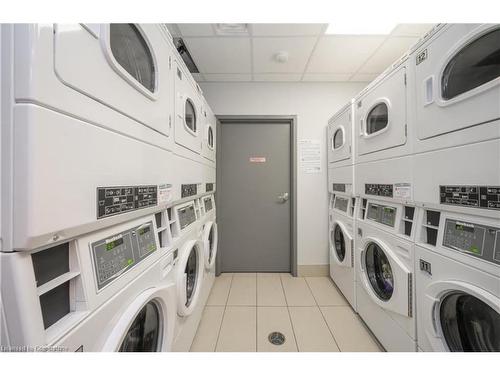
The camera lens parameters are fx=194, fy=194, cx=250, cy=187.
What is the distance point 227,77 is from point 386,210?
2174mm

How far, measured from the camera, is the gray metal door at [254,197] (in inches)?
102

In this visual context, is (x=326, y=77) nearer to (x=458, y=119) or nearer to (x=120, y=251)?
(x=458, y=119)

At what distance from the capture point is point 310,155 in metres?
2.47

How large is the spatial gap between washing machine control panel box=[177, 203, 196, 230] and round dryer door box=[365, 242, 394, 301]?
1.35 meters

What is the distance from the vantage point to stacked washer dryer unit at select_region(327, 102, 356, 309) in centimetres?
179

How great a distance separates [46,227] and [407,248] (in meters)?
1.55

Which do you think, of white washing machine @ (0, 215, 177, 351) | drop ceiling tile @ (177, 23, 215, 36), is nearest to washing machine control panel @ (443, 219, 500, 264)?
white washing machine @ (0, 215, 177, 351)

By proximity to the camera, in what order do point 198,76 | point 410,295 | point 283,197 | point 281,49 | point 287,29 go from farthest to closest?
point 283,197
point 198,76
point 281,49
point 287,29
point 410,295

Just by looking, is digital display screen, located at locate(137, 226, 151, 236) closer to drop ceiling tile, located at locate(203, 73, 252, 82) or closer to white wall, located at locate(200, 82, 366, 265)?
white wall, located at locate(200, 82, 366, 265)

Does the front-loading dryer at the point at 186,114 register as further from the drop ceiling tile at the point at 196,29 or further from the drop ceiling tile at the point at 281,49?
the drop ceiling tile at the point at 281,49

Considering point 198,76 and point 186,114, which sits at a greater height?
point 198,76

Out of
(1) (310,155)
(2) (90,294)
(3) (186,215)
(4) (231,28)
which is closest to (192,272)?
(3) (186,215)

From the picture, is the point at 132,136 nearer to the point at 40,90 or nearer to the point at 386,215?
the point at 40,90

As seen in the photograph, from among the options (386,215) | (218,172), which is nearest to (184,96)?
(218,172)
